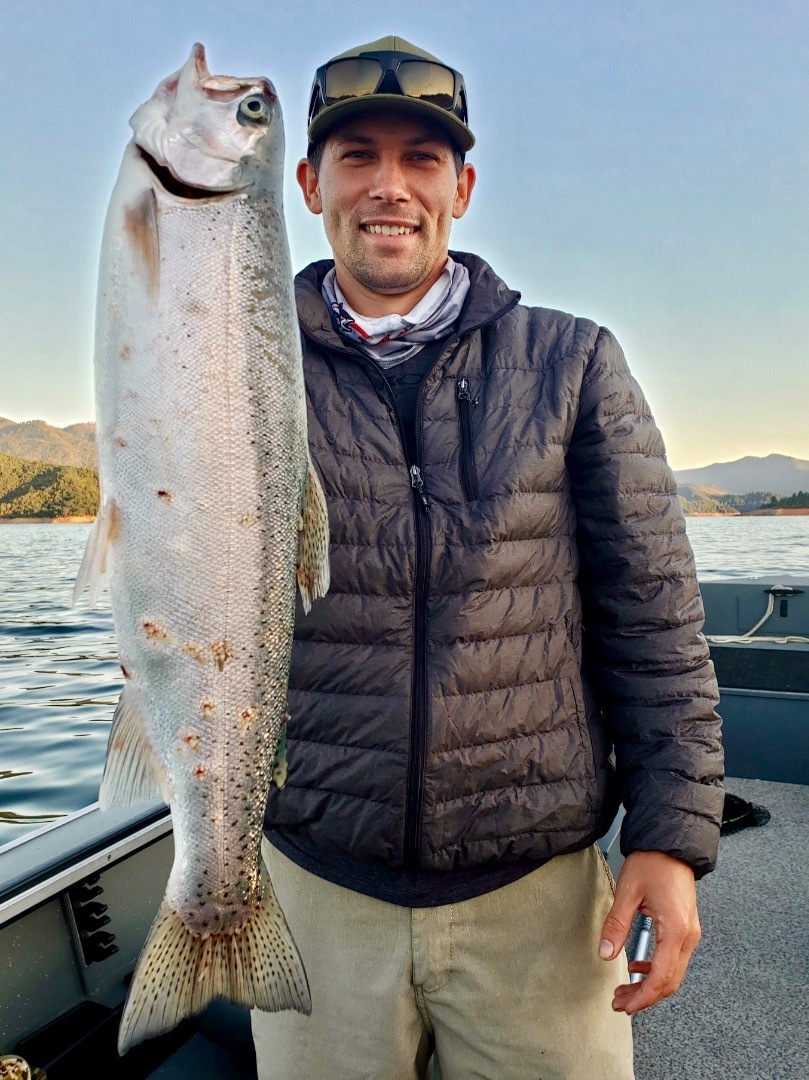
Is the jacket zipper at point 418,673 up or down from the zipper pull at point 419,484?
down

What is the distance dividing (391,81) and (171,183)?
978mm

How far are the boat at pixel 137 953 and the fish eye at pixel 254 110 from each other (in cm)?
253

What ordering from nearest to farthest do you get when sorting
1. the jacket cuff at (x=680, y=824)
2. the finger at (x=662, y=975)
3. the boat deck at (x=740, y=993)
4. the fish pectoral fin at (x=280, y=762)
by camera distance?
1. the fish pectoral fin at (x=280, y=762)
2. the finger at (x=662, y=975)
3. the jacket cuff at (x=680, y=824)
4. the boat deck at (x=740, y=993)

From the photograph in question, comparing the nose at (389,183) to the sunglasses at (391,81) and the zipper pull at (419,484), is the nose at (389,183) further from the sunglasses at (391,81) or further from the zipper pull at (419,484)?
the zipper pull at (419,484)

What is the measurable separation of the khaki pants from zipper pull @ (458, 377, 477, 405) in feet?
4.28

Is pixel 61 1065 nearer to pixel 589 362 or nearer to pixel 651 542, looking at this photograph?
pixel 651 542

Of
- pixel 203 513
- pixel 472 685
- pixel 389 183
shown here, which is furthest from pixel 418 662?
pixel 389 183

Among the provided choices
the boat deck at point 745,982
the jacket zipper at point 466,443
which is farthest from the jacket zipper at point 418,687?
the boat deck at point 745,982

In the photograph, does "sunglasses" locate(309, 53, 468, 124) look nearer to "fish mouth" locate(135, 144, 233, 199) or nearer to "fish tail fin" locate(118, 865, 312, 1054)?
"fish mouth" locate(135, 144, 233, 199)

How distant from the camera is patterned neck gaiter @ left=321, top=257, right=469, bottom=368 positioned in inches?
89.7

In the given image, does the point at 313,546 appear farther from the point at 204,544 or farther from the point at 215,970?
the point at 215,970

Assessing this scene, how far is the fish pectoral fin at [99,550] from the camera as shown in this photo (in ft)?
5.07

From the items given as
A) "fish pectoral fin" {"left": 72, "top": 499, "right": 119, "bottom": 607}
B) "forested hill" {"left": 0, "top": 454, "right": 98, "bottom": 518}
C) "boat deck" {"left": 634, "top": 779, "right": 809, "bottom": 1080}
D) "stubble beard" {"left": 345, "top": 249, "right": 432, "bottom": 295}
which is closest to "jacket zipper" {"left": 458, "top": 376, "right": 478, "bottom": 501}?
"stubble beard" {"left": 345, "top": 249, "right": 432, "bottom": 295}

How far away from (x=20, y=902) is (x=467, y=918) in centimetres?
161
